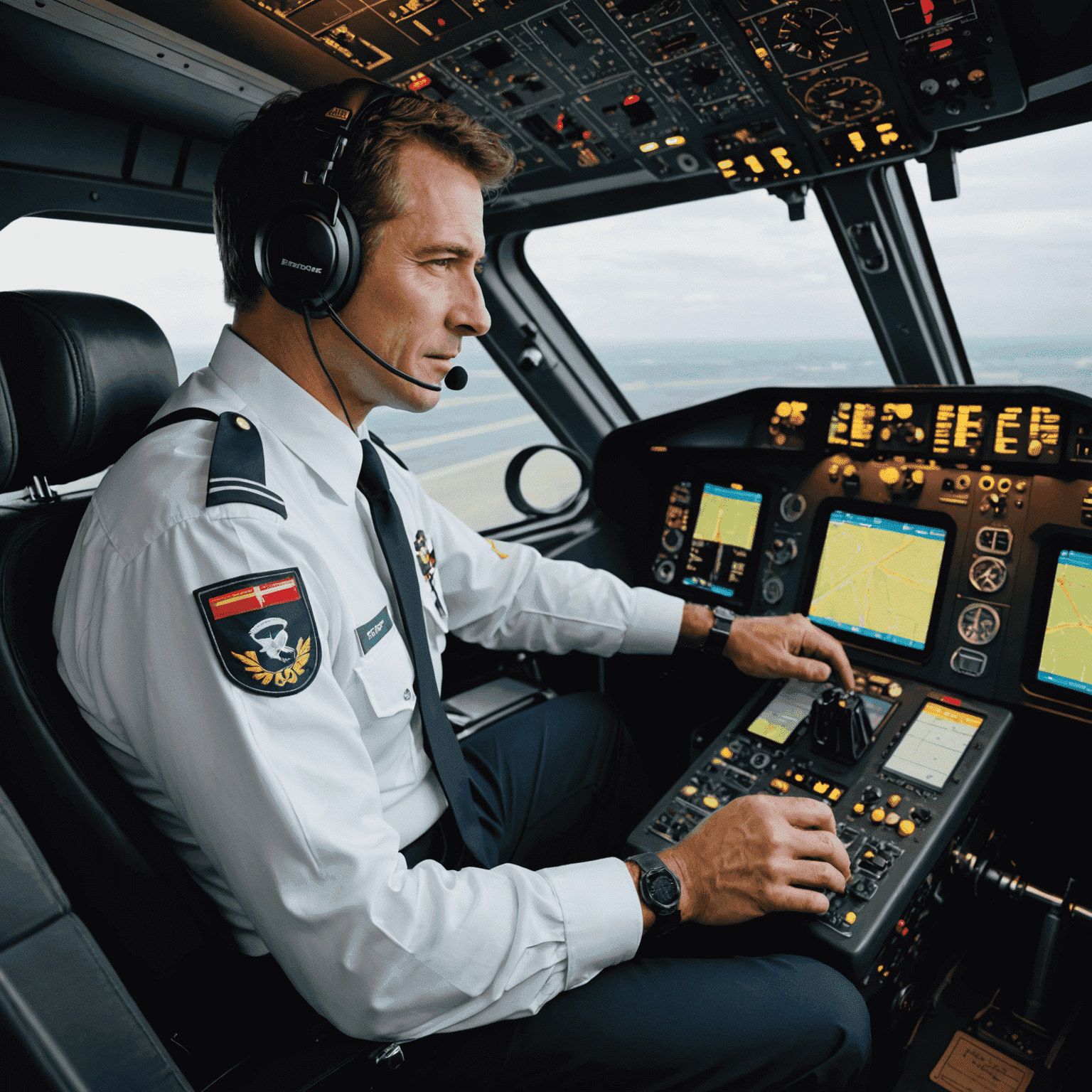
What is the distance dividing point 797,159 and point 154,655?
182 cm

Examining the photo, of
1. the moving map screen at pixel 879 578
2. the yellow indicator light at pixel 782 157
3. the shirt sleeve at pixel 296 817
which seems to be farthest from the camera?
the yellow indicator light at pixel 782 157

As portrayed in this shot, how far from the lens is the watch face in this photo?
913mm

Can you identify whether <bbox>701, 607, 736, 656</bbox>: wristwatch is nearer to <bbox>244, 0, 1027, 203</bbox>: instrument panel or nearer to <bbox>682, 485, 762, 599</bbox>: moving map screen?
<bbox>682, 485, 762, 599</bbox>: moving map screen

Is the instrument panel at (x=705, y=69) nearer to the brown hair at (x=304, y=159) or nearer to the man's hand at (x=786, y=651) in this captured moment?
the brown hair at (x=304, y=159)

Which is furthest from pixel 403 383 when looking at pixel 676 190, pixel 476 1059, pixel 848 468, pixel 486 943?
pixel 676 190

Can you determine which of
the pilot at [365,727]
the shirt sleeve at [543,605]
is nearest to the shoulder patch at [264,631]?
the pilot at [365,727]

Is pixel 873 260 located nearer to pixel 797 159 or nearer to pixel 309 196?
pixel 797 159

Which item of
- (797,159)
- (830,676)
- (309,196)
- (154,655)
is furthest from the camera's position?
(797,159)

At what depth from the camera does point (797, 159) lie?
1804 mm

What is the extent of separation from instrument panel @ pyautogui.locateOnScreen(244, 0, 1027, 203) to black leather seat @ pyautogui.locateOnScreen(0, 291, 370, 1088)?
100cm

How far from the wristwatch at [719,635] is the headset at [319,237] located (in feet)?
2.81

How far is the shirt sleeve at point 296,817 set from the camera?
2.38 ft

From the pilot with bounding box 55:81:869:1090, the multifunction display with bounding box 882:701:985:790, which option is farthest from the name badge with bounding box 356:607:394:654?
the multifunction display with bounding box 882:701:985:790

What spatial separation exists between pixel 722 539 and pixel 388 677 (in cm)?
128
